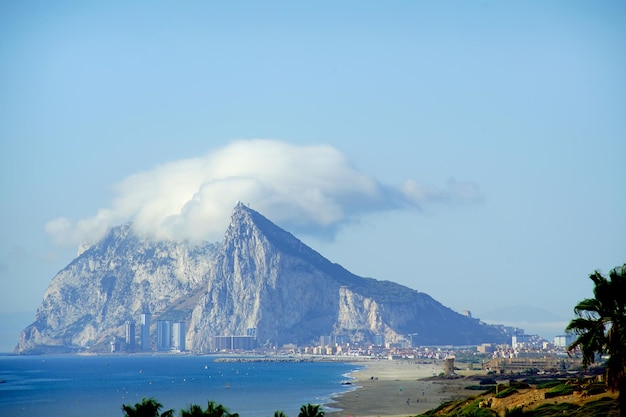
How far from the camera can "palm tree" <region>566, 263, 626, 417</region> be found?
39.3 meters

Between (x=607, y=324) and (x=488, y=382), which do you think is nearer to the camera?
(x=607, y=324)

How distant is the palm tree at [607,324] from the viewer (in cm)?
3928

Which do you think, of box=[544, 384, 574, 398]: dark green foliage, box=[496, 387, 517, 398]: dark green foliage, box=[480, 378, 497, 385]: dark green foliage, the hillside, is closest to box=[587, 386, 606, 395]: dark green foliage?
the hillside

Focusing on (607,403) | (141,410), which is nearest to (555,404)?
(607,403)

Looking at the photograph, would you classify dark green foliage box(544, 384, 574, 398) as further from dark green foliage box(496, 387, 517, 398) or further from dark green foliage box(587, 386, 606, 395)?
dark green foliage box(496, 387, 517, 398)

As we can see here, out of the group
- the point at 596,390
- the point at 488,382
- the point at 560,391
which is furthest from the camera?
the point at 488,382

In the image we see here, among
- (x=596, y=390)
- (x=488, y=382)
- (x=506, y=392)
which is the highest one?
(x=596, y=390)

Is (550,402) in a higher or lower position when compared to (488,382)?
higher

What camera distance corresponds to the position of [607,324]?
1599 inches

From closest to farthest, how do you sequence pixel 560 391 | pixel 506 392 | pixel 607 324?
1. pixel 607 324
2. pixel 560 391
3. pixel 506 392

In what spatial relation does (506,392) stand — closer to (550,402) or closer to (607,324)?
(550,402)

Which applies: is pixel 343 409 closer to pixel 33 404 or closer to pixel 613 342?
pixel 33 404

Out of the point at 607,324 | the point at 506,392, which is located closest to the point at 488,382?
the point at 506,392

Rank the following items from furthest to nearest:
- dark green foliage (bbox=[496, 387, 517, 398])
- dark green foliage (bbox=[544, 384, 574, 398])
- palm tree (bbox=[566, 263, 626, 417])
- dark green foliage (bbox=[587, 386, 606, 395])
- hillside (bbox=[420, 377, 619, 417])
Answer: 1. dark green foliage (bbox=[496, 387, 517, 398])
2. dark green foliage (bbox=[544, 384, 574, 398])
3. dark green foliage (bbox=[587, 386, 606, 395])
4. hillside (bbox=[420, 377, 619, 417])
5. palm tree (bbox=[566, 263, 626, 417])
